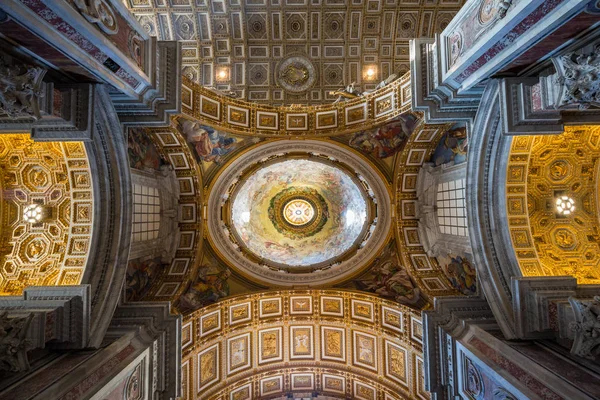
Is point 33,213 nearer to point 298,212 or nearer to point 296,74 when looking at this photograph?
point 298,212

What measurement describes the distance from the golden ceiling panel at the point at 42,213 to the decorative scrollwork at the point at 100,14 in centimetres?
408

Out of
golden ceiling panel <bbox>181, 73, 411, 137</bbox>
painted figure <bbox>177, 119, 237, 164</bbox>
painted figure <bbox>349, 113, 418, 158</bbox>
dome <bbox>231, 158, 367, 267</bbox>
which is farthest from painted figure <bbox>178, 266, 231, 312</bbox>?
painted figure <bbox>349, 113, 418, 158</bbox>

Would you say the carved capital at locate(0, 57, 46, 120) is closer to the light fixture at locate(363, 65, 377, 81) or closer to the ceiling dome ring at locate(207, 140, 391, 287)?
the ceiling dome ring at locate(207, 140, 391, 287)

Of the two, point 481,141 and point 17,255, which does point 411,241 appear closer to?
point 481,141

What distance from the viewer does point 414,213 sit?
46.9 ft

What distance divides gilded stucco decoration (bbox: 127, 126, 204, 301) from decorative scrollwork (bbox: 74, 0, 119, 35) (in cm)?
516

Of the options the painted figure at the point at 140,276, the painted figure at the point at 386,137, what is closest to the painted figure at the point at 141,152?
the painted figure at the point at 140,276

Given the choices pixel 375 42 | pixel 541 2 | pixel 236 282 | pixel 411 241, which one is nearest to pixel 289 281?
pixel 236 282

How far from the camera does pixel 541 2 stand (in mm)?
5219

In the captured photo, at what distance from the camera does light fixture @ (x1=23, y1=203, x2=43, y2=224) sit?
1014 cm

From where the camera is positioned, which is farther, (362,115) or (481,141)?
(362,115)

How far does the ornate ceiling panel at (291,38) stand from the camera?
60.7 feet

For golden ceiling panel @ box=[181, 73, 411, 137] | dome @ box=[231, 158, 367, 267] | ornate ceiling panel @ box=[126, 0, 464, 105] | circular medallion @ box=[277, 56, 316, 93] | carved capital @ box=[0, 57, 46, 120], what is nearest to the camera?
carved capital @ box=[0, 57, 46, 120]

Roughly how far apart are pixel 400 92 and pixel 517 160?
4488mm
